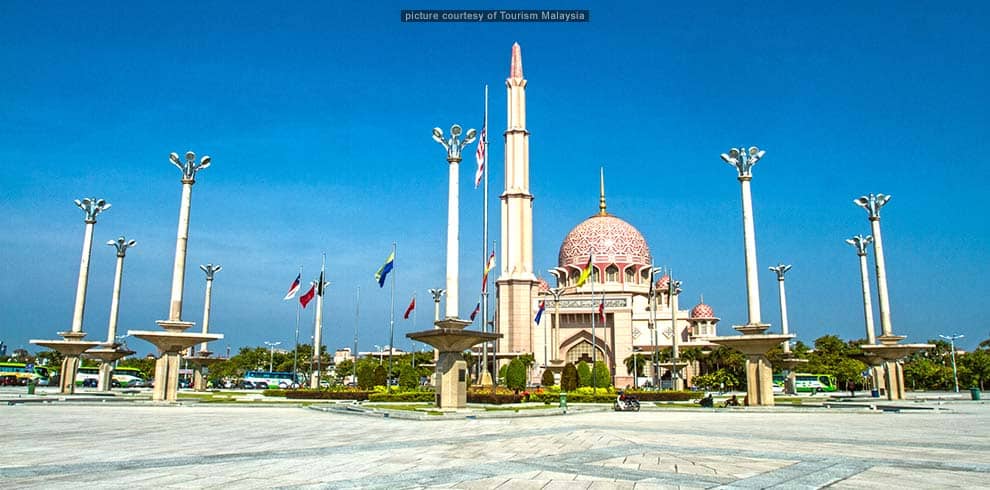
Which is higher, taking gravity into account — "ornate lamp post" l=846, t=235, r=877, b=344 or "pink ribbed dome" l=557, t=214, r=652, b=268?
"pink ribbed dome" l=557, t=214, r=652, b=268

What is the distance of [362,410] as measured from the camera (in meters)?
26.2

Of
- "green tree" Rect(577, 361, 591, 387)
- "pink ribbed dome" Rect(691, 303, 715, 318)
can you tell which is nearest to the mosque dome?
"pink ribbed dome" Rect(691, 303, 715, 318)

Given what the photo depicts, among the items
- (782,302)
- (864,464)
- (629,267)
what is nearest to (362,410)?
(864,464)

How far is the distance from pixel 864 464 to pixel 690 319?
76.4 m

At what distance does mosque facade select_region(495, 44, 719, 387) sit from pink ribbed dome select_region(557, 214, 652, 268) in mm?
122

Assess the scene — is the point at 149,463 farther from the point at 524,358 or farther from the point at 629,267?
the point at 629,267

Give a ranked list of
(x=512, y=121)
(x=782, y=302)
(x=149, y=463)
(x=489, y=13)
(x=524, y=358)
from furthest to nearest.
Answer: (x=512, y=121), (x=524, y=358), (x=782, y=302), (x=489, y=13), (x=149, y=463)

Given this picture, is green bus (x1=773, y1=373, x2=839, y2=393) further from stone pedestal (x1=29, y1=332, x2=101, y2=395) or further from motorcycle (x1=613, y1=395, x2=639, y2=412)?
stone pedestal (x1=29, y1=332, x2=101, y2=395)

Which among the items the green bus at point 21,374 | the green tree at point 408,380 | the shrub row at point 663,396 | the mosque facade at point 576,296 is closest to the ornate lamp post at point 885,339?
the shrub row at point 663,396

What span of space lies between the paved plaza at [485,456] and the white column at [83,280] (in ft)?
74.3

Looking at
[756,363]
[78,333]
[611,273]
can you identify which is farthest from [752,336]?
[611,273]

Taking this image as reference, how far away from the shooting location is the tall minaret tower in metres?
68.6

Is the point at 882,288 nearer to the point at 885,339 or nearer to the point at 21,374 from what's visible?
the point at 885,339

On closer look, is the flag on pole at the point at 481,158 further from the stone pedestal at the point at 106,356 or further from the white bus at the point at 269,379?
the white bus at the point at 269,379
